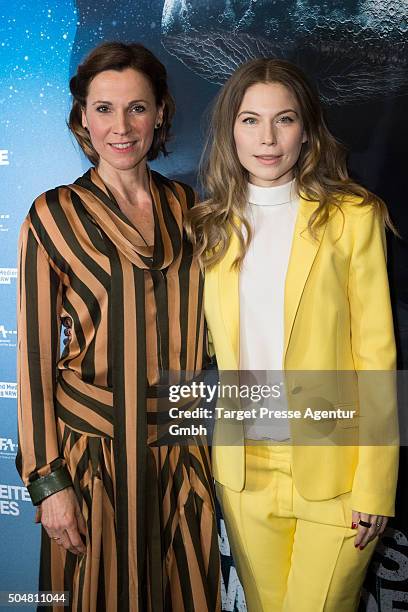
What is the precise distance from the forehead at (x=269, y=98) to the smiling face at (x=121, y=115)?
0.97 ft

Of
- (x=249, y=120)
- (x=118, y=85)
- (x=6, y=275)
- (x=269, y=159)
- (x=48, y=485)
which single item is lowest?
(x=48, y=485)

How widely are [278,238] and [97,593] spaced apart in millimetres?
1071

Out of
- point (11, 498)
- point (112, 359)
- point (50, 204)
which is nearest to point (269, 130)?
point (50, 204)

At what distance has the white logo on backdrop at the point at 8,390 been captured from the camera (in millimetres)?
2645

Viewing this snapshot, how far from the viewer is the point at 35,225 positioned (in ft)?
6.35

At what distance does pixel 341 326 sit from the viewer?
1832 mm

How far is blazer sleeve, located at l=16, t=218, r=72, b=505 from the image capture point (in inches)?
75.6

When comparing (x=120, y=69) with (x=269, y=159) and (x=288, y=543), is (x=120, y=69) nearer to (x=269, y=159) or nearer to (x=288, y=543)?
(x=269, y=159)

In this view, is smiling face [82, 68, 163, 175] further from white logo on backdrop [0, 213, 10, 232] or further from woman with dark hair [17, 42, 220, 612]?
white logo on backdrop [0, 213, 10, 232]

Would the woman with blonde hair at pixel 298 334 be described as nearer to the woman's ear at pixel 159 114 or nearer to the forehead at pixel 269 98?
the forehead at pixel 269 98

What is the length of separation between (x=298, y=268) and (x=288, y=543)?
71 cm

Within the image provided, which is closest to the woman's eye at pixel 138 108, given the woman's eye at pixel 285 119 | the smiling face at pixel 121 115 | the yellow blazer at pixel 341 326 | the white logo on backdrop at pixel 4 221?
the smiling face at pixel 121 115

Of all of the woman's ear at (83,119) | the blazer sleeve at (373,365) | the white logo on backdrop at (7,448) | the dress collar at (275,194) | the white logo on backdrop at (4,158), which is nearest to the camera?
the blazer sleeve at (373,365)

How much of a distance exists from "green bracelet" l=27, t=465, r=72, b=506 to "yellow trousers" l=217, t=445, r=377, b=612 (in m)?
0.44
